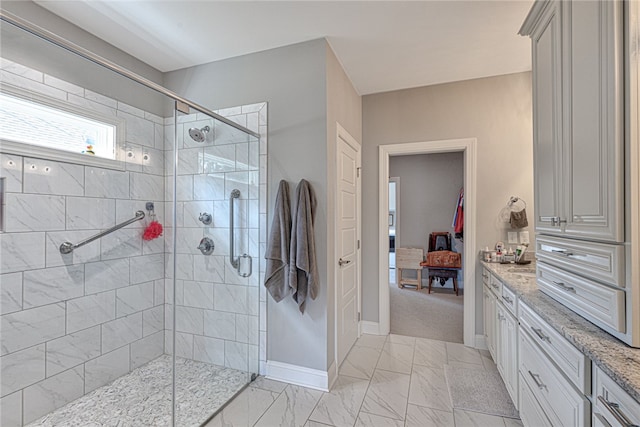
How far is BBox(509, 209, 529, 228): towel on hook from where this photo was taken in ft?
9.01

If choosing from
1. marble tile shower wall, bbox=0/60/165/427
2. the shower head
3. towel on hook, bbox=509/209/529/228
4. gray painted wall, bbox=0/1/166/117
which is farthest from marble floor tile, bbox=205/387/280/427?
towel on hook, bbox=509/209/529/228

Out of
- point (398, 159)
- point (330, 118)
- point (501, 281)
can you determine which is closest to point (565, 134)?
point (501, 281)

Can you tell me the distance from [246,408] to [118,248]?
1605mm

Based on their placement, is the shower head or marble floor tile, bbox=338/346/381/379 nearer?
the shower head

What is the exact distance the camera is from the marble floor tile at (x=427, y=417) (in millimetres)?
1844

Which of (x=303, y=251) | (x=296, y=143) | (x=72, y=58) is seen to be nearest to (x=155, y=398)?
(x=303, y=251)

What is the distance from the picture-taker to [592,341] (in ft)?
3.38

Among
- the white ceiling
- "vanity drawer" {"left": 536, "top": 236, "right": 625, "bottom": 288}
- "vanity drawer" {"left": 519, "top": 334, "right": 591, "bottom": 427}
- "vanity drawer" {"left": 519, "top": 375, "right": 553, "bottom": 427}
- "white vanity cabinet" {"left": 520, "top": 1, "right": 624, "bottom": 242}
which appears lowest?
"vanity drawer" {"left": 519, "top": 375, "right": 553, "bottom": 427}

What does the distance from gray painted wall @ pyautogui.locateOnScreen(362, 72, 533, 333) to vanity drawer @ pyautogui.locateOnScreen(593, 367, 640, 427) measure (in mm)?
2077

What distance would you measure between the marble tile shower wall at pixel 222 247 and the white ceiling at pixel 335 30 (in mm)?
627

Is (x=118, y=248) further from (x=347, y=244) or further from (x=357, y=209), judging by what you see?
(x=357, y=209)

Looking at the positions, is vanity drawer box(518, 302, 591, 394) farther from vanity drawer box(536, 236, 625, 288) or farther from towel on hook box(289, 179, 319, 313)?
towel on hook box(289, 179, 319, 313)

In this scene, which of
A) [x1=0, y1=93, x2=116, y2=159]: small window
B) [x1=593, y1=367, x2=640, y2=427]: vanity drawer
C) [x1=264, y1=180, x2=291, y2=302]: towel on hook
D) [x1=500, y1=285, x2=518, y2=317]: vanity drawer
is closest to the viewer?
[x1=593, y1=367, x2=640, y2=427]: vanity drawer

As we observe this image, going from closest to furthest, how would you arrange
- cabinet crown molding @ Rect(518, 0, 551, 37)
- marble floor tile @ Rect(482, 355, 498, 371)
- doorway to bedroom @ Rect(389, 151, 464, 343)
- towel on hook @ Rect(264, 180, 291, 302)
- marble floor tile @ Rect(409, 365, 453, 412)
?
cabinet crown molding @ Rect(518, 0, 551, 37)
marble floor tile @ Rect(409, 365, 453, 412)
towel on hook @ Rect(264, 180, 291, 302)
marble floor tile @ Rect(482, 355, 498, 371)
doorway to bedroom @ Rect(389, 151, 464, 343)
